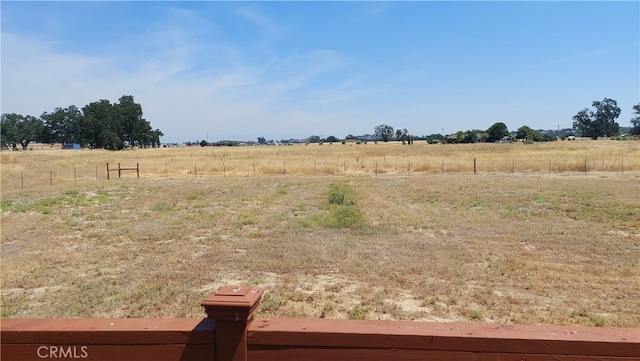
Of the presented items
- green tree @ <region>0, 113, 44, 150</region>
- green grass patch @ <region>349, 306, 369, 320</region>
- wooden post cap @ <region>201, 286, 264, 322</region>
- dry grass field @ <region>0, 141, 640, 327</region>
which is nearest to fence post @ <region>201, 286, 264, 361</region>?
wooden post cap @ <region>201, 286, 264, 322</region>

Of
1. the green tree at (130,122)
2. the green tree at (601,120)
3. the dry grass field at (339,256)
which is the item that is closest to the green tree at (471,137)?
the green tree at (601,120)

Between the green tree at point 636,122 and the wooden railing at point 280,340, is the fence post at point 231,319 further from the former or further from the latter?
the green tree at point 636,122

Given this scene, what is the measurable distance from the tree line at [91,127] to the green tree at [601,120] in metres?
144

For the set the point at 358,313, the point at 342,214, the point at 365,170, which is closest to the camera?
the point at 358,313

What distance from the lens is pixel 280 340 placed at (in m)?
1.83

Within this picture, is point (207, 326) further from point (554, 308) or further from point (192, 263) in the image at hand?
point (192, 263)

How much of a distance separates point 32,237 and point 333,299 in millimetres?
9538

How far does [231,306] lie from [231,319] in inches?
2.8

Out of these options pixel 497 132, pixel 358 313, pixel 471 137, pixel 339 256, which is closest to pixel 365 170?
pixel 339 256

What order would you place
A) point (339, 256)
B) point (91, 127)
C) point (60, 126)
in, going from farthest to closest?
1. point (60, 126)
2. point (91, 127)
3. point (339, 256)

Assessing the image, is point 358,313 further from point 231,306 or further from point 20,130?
point 20,130

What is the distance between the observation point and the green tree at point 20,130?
137875mm
